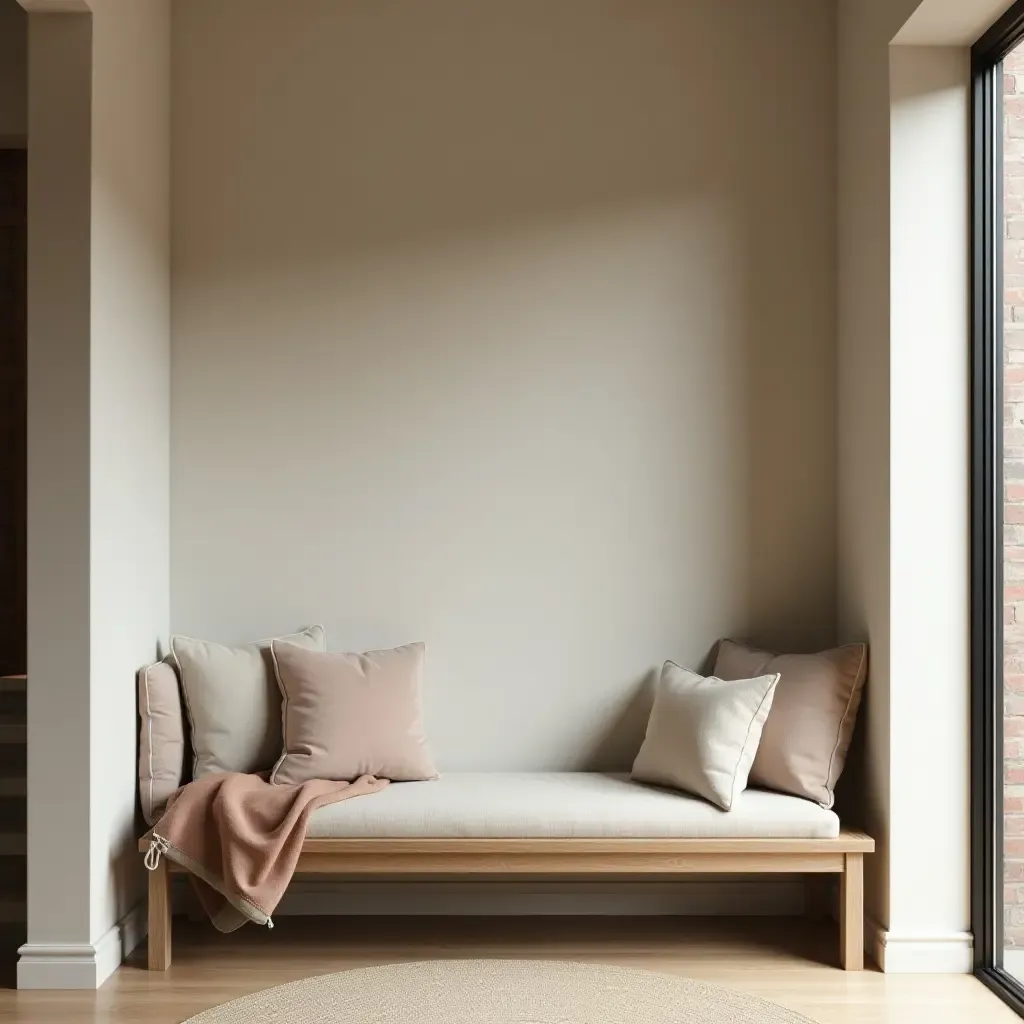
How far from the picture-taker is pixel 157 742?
357 centimetres

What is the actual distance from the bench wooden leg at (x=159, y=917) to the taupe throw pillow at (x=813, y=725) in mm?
1756

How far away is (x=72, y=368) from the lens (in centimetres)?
321

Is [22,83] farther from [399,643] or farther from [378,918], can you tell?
[378,918]

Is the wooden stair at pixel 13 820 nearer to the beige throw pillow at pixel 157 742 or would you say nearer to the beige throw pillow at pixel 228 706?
the beige throw pillow at pixel 157 742

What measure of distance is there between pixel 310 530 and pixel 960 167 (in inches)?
90.4

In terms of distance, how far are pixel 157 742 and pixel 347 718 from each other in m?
0.57

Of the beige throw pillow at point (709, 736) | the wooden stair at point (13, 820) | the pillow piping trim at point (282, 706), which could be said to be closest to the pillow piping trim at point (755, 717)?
the beige throw pillow at point (709, 736)

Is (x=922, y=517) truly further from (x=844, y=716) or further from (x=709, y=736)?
(x=709, y=736)

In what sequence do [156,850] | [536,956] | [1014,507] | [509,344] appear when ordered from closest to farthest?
1. [1014,507]
2. [156,850]
3. [536,956]
4. [509,344]

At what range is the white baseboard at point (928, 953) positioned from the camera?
334 centimetres

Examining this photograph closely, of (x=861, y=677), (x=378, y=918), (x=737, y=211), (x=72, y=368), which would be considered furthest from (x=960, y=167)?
(x=378, y=918)

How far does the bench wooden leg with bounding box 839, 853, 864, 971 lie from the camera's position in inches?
132

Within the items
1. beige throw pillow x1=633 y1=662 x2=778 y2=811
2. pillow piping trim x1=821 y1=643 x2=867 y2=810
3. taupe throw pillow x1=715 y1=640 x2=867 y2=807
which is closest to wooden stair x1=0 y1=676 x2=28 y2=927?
beige throw pillow x1=633 y1=662 x2=778 y2=811

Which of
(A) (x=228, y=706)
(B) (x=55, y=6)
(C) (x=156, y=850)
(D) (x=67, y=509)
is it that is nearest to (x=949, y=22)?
(B) (x=55, y=6)
